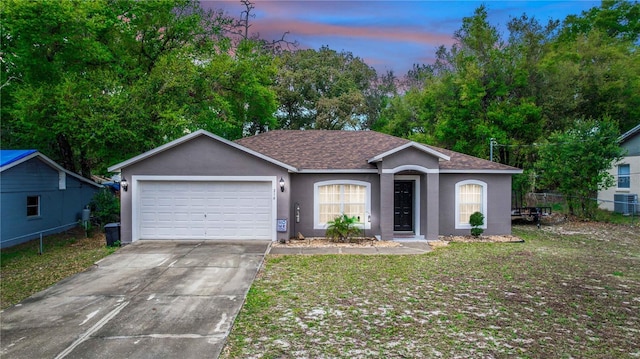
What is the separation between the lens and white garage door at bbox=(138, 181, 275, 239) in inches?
542

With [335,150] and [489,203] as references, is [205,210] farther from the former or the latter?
[489,203]

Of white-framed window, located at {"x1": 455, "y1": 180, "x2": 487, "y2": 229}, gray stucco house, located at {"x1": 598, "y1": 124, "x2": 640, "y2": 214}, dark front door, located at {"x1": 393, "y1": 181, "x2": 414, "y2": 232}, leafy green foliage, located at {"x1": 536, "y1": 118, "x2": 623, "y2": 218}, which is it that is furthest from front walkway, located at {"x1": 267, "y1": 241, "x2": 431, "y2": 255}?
gray stucco house, located at {"x1": 598, "y1": 124, "x2": 640, "y2": 214}

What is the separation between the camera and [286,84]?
34.6m

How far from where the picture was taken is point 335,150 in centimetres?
1664

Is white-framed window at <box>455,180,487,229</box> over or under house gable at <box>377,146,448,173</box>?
under

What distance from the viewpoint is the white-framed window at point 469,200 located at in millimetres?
15227

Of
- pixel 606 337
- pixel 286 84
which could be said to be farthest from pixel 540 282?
pixel 286 84

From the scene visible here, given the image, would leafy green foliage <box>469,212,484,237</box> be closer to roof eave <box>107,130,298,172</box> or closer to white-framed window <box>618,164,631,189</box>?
roof eave <box>107,130,298,172</box>

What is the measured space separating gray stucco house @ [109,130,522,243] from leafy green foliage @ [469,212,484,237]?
398 millimetres

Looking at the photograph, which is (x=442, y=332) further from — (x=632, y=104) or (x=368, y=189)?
(x=632, y=104)

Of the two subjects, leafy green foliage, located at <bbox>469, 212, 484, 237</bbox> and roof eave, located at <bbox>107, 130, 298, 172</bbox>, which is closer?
roof eave, located at <bbox>107, 130, 298, 172</bbox>

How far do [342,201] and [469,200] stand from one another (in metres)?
5.07

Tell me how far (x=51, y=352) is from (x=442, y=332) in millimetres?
5820

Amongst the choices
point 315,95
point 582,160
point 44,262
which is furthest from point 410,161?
point 315,95
